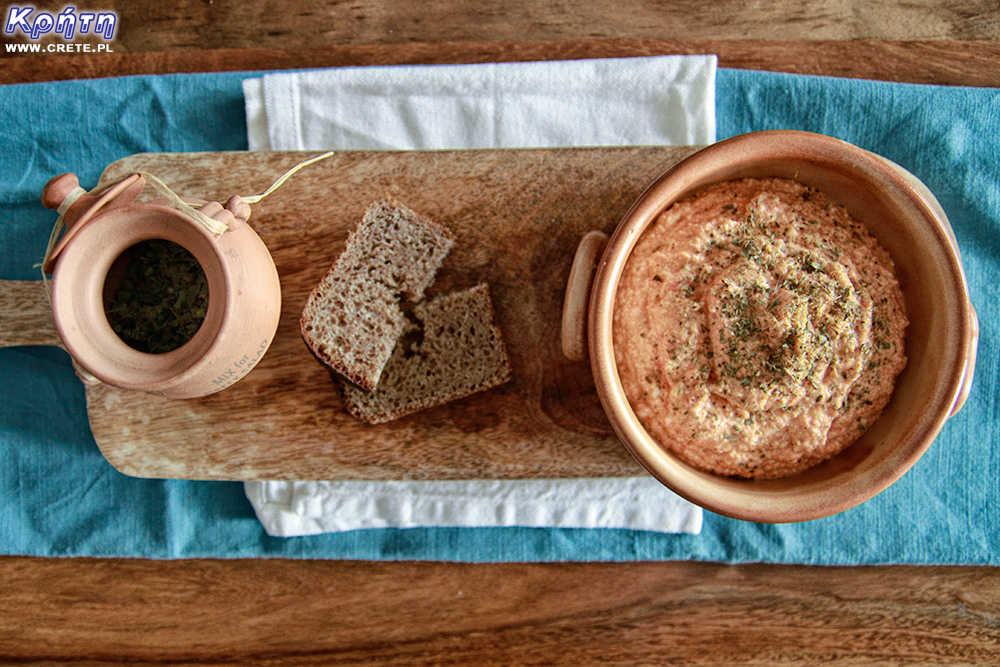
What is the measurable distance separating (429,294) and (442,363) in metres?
0.22

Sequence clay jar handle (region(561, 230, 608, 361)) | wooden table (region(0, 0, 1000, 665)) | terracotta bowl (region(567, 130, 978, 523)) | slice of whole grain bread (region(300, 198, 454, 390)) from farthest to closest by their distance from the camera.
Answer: wooden table (region(0, 0, 1000, 665)) → slice of whole grain bread (region(300, 198, 454, 390)) → clay jar handle (region(561, 230, 608, 361)) → terracotta bowl (region(567, 130, 978, 523))

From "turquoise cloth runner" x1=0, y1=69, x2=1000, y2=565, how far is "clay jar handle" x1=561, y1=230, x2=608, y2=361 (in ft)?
2.81

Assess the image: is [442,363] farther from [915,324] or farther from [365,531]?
[915,324]

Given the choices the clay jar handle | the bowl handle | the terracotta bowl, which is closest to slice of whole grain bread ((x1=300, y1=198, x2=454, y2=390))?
the clay jar handle

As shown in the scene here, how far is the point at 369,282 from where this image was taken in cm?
206

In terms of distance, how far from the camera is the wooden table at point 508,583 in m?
2.41

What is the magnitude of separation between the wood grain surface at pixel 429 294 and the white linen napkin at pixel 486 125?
0.98 feet

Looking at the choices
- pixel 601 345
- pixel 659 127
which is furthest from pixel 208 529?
pixel 659 127

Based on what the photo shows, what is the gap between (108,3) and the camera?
247 cm

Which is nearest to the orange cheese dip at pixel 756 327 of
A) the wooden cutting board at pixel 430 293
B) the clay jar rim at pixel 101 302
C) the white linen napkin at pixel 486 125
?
the wooden cutting board at pixel 430 293

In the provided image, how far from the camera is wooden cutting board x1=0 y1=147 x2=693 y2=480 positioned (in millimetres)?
2037

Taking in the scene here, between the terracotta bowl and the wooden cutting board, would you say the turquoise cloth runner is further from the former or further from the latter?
the terracotta bowl

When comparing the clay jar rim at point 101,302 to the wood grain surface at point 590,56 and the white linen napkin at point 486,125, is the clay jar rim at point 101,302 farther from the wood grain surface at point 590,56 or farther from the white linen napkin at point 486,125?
the wood grain surface at point 590,56

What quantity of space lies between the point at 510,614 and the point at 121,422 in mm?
1481
